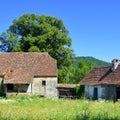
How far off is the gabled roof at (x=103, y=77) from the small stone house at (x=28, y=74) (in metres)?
5.45

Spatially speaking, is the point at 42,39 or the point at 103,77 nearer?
the point at 103,77

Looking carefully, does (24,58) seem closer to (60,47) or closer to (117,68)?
(60,47)

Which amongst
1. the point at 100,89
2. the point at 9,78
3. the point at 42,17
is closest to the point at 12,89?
the point at 9,78

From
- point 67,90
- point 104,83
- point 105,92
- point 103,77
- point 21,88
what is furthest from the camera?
point 67,90

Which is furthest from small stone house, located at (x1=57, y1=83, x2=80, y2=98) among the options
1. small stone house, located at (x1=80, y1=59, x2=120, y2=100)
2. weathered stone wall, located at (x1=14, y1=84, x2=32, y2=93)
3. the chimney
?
the chimney

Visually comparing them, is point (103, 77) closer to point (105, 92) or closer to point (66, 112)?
point (105, 92)

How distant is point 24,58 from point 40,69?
3329mm

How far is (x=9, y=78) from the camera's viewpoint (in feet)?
185

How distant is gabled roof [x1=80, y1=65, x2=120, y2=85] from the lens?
1906 inches

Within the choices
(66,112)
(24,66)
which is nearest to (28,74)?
(24,66)

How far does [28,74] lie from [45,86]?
3.18m

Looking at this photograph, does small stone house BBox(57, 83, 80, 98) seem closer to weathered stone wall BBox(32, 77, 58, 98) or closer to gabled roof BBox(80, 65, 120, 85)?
weathered stone wall BBox(32, 77, 58, 98)

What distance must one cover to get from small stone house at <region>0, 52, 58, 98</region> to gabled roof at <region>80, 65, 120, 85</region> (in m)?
5.45

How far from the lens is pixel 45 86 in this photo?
5828 centimetres
